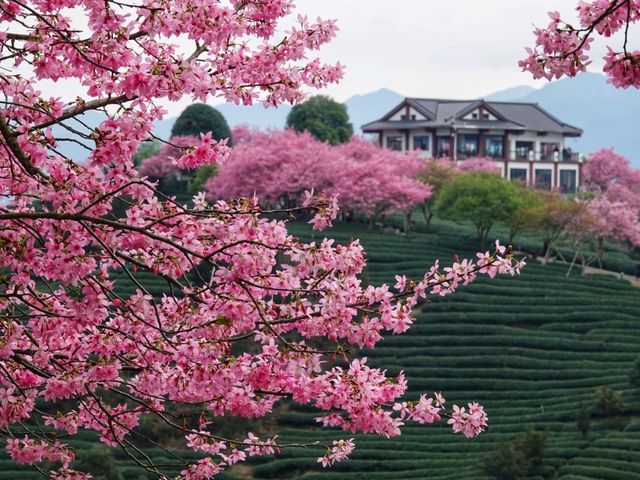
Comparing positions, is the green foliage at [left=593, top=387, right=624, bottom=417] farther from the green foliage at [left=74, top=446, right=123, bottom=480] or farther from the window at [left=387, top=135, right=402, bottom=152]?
the window at [left=387, top=135, right=402, bottom=152]

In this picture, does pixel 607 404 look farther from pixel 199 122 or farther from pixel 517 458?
pixel 199 122

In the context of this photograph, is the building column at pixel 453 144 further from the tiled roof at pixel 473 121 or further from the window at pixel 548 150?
the window at pixel 548 150

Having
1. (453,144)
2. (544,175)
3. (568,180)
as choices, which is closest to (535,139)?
(544,175)

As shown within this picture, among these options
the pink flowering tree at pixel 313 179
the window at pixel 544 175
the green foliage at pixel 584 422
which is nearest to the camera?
the green foliage at pixel 584 422

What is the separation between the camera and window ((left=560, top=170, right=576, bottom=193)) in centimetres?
7912

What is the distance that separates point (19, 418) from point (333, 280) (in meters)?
2.38

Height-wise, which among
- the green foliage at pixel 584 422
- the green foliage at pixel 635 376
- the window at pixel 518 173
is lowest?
the green foliage at pixel 584 422

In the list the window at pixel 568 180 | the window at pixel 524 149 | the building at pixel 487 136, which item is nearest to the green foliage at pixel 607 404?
the building at pixel 487 136

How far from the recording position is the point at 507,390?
1548 inches

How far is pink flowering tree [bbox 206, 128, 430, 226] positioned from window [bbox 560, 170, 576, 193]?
68.0 ft

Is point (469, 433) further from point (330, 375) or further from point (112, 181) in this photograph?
point (112, 181)

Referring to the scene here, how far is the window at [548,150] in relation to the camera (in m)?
79.4

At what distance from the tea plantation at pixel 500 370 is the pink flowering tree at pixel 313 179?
2.06 m

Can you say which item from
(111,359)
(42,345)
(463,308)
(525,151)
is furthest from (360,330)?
(525,151)
